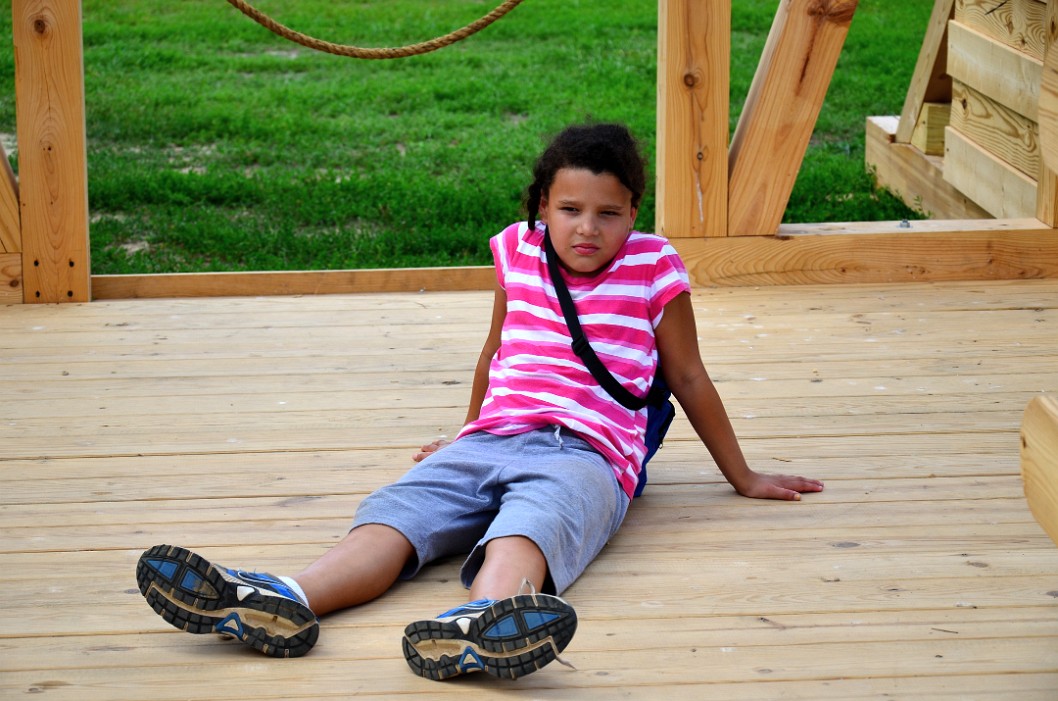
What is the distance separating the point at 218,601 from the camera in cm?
204

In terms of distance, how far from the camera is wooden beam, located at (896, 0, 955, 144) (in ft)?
20.1

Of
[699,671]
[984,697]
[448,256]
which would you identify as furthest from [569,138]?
[448,256]

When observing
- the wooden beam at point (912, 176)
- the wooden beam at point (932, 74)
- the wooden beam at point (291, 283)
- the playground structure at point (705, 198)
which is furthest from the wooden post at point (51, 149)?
the wooden beam at point (932, 74)

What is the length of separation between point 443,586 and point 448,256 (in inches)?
143

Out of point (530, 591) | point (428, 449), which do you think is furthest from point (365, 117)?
point (530, 591)

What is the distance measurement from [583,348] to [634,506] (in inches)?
15.1

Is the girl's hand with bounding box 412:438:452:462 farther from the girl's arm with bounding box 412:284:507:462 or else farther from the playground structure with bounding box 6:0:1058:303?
the playground structure with bounding box 6:0:1058:303

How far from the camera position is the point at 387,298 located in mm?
4406

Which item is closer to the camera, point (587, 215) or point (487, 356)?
point (587, 215)

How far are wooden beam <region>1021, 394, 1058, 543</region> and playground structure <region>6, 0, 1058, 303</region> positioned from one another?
8.34 ft

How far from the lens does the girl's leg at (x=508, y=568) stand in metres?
2.14

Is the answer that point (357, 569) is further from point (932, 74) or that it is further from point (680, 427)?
point (932, 74)

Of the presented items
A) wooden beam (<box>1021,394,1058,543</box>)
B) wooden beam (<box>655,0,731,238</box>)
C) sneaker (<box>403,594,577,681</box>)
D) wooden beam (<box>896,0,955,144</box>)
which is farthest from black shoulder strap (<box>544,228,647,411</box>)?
wooden beam (<box>896,0,955,144</box>)

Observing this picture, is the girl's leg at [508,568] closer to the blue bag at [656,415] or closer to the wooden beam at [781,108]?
the blue bag at [656,415]
